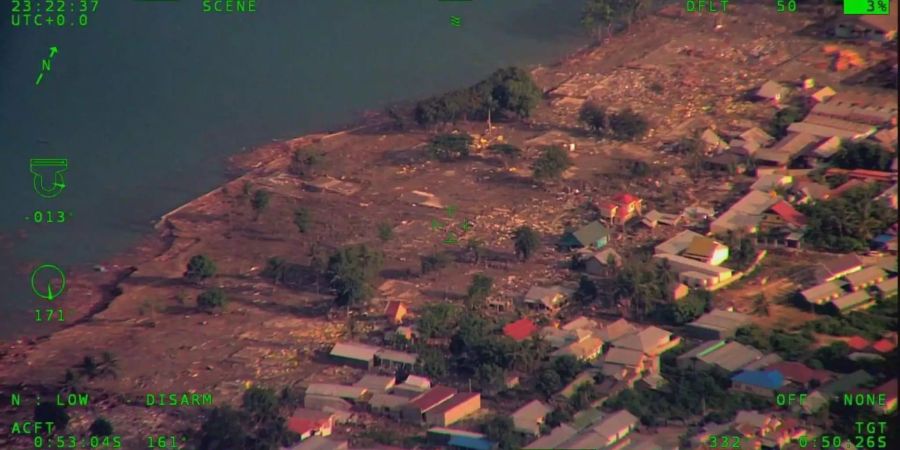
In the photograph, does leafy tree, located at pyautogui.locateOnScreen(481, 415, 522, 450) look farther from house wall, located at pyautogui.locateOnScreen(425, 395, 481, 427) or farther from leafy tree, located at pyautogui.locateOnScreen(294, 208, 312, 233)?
leafy tree, located at pyautogui.locateOnScreen(294, 208, 312, 233)

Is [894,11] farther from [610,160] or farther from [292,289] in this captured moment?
[292,289]

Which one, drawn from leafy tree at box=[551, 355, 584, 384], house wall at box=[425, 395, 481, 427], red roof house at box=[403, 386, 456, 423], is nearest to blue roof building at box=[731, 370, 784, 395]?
leafy tree at box=[551, 355, 584, 384]

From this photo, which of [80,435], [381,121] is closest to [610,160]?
[381,121]

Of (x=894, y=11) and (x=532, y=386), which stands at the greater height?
(x=894, y=11)

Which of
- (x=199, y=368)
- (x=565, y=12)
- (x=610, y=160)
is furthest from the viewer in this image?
(x=565, y=12)

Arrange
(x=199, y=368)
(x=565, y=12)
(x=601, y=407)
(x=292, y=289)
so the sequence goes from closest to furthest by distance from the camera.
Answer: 1. (x=601, y=407)
2. (x=199, y=368)
3. (x=292, y=289)
4. (x=565, y=12)

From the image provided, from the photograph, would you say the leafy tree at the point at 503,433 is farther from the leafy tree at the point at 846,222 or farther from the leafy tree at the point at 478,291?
the leafy tree at the point at 846,222
